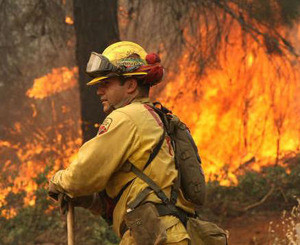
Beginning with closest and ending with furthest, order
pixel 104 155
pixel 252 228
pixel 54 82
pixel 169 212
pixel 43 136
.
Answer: pixel 104 155 < pixel 169 212 < pixel 252 228 < pixel 43 136 < pixel 54 82

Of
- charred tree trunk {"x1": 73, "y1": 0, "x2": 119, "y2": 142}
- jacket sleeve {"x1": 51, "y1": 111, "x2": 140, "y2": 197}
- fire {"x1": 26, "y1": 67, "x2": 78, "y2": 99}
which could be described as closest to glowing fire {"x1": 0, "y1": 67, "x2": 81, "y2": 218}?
fire {"x1": 26, "y1": 67, "x2": 78, "y2": 99}

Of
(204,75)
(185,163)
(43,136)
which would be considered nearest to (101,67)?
(185,163)

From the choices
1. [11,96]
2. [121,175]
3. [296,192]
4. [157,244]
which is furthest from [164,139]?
[11,96]

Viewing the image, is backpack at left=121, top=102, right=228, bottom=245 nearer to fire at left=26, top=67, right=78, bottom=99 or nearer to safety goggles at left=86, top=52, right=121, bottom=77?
safety goggles at left=86, top=52, right=121, bottom=77

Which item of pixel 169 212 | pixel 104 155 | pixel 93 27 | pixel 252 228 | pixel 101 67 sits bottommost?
pixel 252 228

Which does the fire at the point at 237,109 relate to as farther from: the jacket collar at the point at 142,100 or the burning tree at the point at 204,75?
the jacket collar at the point at 142,100

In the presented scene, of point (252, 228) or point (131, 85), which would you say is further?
point (252, 228)

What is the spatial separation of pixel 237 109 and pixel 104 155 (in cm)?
716

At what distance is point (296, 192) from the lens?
8.81m

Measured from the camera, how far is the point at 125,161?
10.8 feet

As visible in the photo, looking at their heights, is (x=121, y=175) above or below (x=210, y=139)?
above

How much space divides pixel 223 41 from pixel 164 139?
6932 millimetres

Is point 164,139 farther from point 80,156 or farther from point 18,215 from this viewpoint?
point 18,215

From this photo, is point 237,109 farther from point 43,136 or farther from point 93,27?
point 43,136
